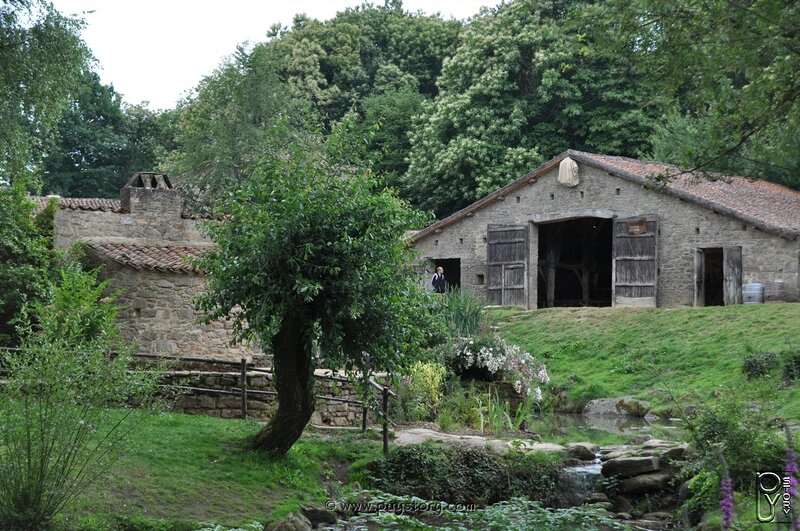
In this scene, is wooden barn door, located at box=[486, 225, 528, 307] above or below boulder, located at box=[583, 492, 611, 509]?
above

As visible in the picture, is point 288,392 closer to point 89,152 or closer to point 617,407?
point 617,407

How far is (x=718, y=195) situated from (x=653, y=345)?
6.47 meters

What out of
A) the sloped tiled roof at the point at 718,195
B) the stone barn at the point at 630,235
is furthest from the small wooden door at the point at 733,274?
the sloped tiled roof at the point at 718,195

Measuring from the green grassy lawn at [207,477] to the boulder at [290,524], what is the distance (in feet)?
0.81

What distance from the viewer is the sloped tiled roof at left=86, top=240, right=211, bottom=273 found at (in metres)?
17.9

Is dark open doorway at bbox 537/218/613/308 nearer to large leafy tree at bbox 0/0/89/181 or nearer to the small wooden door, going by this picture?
the small wooden door

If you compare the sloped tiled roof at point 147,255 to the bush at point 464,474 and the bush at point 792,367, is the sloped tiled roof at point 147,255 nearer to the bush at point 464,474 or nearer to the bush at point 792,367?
the bush at point 464,474

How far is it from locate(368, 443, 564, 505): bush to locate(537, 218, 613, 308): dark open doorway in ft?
61.6

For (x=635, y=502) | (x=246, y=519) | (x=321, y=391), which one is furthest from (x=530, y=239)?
(x=246, y=519)

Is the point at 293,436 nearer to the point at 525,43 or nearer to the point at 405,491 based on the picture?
the point at 405,491

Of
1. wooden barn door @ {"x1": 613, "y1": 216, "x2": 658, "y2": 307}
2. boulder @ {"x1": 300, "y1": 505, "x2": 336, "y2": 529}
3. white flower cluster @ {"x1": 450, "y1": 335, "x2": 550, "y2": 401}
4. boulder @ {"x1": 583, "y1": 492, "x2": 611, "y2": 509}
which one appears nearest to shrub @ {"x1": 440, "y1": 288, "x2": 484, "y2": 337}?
white flower cluster @ {"x1": 450, "y1": 335, "x2": 550, "y2": 401}

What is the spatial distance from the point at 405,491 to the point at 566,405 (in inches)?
384

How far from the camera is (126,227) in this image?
790 inches

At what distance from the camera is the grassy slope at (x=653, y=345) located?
68.4 feet
